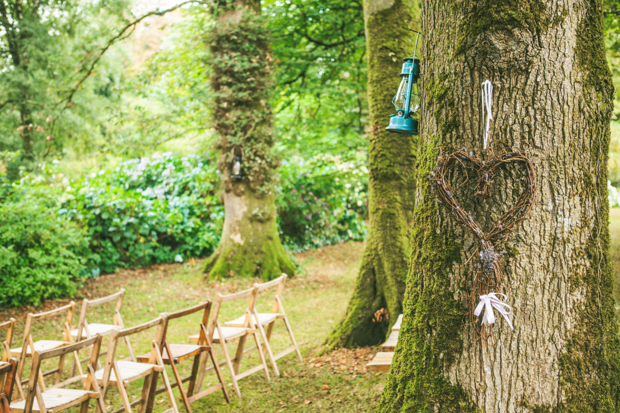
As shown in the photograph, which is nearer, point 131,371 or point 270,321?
point 131,371

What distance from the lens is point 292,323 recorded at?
7594mm

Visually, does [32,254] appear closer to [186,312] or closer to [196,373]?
[196,373]

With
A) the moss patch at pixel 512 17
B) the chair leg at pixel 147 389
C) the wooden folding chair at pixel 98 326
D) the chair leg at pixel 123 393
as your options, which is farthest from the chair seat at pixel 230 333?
the moss patch at pixel 512 17

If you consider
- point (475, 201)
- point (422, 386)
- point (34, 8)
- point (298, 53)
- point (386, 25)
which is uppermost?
point (34, 8)

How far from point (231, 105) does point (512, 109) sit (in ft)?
26.5

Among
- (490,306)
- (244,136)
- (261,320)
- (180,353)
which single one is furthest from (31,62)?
(490,306)

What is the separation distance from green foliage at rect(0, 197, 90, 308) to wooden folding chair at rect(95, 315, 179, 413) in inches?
187

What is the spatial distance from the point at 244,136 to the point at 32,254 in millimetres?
4411

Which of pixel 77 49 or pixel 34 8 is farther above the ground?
pixel 34 8

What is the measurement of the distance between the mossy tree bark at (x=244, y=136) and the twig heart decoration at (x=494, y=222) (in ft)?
24.6

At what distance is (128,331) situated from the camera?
3641mm

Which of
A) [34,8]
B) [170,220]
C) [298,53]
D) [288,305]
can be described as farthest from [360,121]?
[34,8]

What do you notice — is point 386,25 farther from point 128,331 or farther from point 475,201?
point 128,331

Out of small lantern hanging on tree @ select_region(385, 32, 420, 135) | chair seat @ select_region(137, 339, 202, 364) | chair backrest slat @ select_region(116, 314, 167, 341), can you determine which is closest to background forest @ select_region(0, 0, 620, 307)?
small lantern hanging on tree @ select_region(385, 32, 420, 135)
